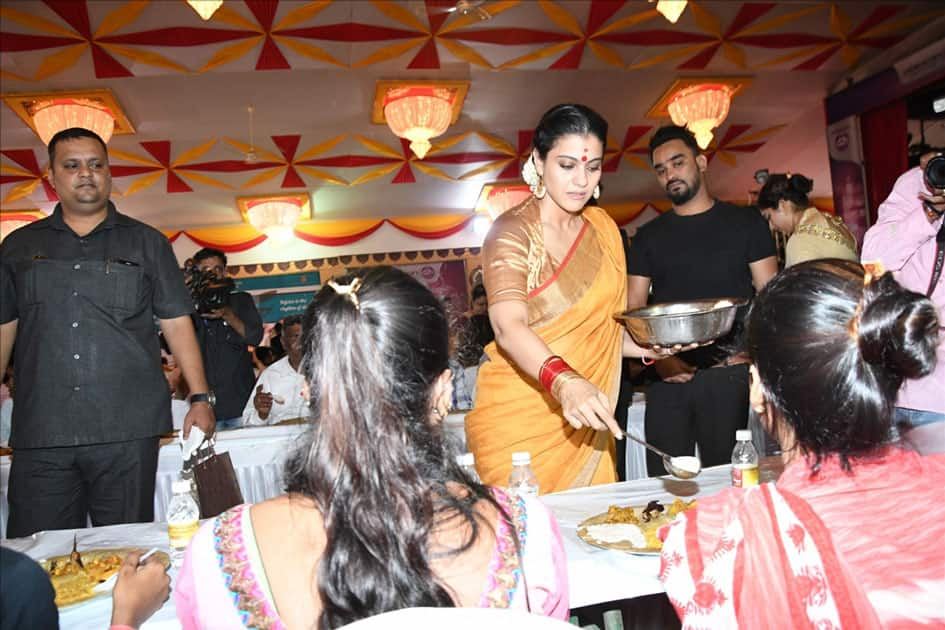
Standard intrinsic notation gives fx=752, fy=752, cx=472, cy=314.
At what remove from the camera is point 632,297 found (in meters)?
3.07

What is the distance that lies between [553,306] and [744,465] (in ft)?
2.37

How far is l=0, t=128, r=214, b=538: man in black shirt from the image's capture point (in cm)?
232

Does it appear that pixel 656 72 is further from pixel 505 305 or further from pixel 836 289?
pixel 836 289

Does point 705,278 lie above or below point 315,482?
above

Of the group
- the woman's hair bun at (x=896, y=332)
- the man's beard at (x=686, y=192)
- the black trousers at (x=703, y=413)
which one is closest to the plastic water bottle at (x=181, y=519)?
the woman's hair bun at (x=896, y=332)

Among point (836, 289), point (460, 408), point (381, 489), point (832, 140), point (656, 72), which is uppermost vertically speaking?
point (656, 72)

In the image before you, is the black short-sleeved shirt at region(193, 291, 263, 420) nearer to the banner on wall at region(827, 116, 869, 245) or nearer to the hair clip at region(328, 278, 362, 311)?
the hair clip at region(328, 278, 362, 311)

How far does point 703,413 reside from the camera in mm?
2762

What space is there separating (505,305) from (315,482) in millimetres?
1125

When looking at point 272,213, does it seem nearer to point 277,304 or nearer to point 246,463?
point 277,304

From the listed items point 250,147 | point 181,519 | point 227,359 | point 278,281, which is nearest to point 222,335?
point 227,359

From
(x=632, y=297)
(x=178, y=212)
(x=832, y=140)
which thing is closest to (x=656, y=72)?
(x=832, y=140)

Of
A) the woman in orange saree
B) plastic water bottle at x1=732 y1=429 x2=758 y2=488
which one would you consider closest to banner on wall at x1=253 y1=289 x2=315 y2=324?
the woman in orange saree

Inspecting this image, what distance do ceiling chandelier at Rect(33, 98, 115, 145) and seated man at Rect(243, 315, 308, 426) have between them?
145 inches
